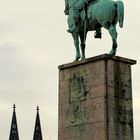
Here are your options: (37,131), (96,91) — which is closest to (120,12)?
(96,91)

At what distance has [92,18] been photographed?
2595cm

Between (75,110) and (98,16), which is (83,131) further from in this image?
(98,16)

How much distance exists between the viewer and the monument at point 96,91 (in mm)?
24406

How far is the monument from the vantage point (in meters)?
24.4

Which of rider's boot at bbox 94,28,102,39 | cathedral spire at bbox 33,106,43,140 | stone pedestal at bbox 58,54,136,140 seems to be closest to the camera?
stone pedestal at bbox 58,54,136,140

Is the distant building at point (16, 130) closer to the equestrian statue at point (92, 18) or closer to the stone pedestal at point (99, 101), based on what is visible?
the equestrian statue at point (92, 18)

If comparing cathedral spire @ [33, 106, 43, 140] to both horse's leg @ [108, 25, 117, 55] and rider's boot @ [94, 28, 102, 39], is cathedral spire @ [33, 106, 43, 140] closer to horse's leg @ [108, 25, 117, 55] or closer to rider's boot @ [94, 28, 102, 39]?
rider's boot @ [94, 28, 102, 39]

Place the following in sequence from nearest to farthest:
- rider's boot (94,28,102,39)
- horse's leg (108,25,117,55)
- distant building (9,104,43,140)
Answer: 1. horse's leg (108,25,117,55)
2. rider's boot (94,28,102,39)
3. distant building (9,104,43,140)

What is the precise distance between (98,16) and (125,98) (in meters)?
3.06

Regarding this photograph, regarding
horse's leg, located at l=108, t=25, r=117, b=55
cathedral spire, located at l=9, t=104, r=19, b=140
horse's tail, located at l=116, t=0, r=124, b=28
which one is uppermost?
cathedral spire, located at l=9, t=104, r=19, b=140

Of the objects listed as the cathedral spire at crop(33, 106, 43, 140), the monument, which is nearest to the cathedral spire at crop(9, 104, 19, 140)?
the cathedral spire at crop(33, 106, 43, 140)

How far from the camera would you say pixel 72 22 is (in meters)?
26.8

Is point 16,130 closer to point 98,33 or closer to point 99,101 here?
point 98,33

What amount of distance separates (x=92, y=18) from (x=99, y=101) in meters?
3.22
